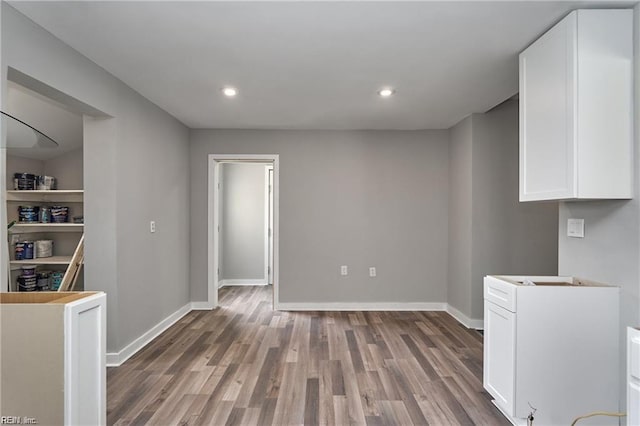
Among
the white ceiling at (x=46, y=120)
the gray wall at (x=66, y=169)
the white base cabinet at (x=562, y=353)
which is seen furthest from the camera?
the gray wall at (x=66, y=169)

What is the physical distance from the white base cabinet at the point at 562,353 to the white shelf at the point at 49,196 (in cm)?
470

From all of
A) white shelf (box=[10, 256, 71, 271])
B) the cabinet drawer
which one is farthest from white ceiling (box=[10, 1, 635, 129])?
white shelf (box=[10, 256, 71, 271])

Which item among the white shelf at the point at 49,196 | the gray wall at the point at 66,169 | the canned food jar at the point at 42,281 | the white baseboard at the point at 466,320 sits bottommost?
the white baseboard at the point at 466,320

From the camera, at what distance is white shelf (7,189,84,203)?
4323mm

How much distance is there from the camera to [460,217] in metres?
4.45

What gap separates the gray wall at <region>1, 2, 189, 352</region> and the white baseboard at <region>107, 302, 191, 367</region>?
0.06 meters

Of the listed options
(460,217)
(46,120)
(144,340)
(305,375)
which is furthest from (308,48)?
(46,120)

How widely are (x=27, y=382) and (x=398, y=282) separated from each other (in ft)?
A: 13.3

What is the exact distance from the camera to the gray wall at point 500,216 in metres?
4.13

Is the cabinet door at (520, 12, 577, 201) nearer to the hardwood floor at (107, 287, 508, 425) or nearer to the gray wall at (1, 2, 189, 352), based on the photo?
the hardwood floor at (107, 287, 508, 425)

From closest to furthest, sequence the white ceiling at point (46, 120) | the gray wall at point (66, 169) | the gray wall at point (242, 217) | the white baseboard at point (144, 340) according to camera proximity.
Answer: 1. the white baseboard at point (144, 340)
2. the white ceiling at point (46, 120)
3. the gray wall at point (66, 169)
4. the gray wall at point (242, 217)

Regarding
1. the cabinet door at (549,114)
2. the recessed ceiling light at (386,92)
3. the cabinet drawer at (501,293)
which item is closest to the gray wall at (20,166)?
the recessed ceiling light at (386,92)

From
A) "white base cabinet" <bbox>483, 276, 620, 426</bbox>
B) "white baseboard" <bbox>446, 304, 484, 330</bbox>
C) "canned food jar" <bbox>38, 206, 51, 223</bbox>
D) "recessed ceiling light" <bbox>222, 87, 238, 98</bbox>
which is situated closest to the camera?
"white base cabinet" <bbox>483, 276, 620, 426</bbox>

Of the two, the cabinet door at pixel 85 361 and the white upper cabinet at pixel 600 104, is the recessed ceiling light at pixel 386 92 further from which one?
the cabinet door at pixel 85 361
